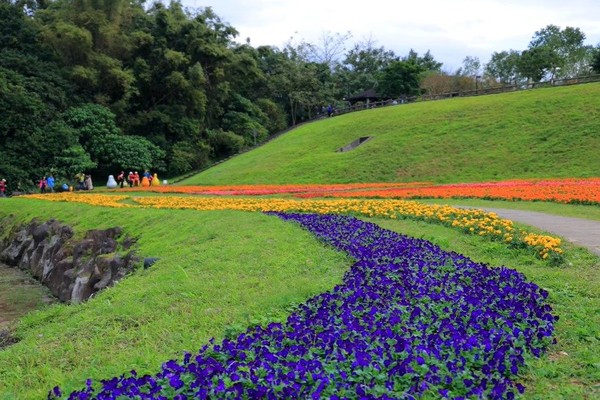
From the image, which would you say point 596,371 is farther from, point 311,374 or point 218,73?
point 218,73

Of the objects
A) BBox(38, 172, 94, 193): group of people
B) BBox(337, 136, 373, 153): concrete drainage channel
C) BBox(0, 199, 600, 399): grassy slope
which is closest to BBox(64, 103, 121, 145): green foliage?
BBox(38, 172, 94, 193): group of people

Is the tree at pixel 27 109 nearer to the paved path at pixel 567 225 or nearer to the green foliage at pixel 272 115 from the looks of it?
the green foliage at pixel 272 115

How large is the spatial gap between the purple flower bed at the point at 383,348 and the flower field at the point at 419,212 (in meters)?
1.99

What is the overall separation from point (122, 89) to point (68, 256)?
30.7m

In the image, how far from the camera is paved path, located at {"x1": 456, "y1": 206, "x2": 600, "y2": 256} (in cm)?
842

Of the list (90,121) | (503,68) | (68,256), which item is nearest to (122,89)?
(90,121)

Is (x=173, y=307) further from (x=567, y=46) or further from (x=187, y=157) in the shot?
(x=567, y=46)

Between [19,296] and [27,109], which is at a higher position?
[27,109]

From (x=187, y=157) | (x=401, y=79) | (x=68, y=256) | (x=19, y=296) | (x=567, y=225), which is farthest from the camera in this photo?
(x=401, y=79)

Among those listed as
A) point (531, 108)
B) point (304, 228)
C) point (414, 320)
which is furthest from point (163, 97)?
point (414, 320)

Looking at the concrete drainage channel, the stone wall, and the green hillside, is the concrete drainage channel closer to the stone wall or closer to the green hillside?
→ the green hillside

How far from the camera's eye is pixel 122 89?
4116 centimetres

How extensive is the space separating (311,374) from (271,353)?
0.57 metres

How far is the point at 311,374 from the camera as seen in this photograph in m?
3.43
